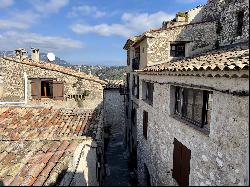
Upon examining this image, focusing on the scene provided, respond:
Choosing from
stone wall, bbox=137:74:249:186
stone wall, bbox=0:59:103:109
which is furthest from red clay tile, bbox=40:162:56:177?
stone wall, bbox=0:59:103:109

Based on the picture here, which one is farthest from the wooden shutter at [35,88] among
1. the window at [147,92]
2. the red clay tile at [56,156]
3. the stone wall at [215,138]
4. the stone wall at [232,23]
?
the stone wall at [232,23]

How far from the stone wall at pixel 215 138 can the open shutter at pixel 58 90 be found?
10.2 m

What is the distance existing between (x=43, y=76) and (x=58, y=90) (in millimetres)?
1531

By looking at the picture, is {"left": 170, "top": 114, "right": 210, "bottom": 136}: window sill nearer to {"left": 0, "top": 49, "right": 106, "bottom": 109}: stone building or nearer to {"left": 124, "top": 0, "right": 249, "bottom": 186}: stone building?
{"left": 124, "top": 0, "right": 249, "bottom": 186}: stone building

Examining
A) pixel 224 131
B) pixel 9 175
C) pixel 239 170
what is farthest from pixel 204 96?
pixel 9 175

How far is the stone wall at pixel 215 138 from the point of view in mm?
5598

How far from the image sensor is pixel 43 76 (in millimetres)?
20016

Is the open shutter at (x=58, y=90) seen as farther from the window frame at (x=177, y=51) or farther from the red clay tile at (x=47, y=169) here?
the red clay tile at (x=47, y=169)

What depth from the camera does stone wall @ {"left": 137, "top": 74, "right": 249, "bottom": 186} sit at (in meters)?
5.60

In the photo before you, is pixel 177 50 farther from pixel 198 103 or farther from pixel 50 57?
pixel 50 57

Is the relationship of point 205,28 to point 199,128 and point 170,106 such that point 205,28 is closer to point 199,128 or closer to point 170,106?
point 170,106

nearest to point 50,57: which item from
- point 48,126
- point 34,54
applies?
point 34,54

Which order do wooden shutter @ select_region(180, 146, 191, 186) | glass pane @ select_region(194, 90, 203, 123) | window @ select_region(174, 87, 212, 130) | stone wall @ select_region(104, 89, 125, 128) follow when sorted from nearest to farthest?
window @ select_region(174, 87, 212, 130) → glass pane @ select_region(194, 90, 203, 123) → wooden shutter @ select_region(180, 146, 191, 186) → stone wall @ select_region(104, 89, 125, 128)

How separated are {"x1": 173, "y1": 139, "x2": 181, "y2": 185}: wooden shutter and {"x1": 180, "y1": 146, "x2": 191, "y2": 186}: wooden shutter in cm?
26
